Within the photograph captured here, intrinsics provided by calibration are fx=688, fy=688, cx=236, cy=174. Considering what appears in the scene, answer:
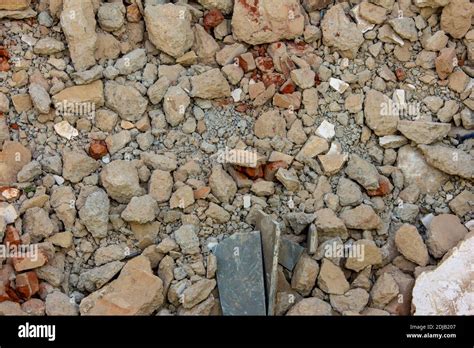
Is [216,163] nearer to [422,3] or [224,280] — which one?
[224,280]

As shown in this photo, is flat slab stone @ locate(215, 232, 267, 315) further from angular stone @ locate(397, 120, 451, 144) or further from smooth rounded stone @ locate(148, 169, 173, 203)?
angular stone @ locate(397, 120, 451, 144)

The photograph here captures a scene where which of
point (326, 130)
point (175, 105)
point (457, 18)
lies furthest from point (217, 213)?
point (457, 18)

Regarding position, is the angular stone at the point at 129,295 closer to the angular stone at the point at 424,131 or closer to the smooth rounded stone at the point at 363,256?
the smooth rounded stone at the point at 363,256

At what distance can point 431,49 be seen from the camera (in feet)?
21.2

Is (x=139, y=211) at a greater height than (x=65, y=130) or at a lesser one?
lesser

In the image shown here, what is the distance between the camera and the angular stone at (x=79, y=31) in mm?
6078

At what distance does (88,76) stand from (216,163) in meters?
1.35

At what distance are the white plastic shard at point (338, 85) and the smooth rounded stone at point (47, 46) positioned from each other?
247 centimetres

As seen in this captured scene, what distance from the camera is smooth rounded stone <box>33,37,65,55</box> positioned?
20.1 feet

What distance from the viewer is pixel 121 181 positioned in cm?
572

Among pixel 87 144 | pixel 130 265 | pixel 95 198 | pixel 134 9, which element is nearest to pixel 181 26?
pixel 134 9

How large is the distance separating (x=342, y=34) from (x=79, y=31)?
2.39 m

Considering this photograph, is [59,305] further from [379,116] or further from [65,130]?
[379,116]

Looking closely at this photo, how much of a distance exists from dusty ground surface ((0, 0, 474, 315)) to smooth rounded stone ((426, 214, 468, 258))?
0.07 feet
